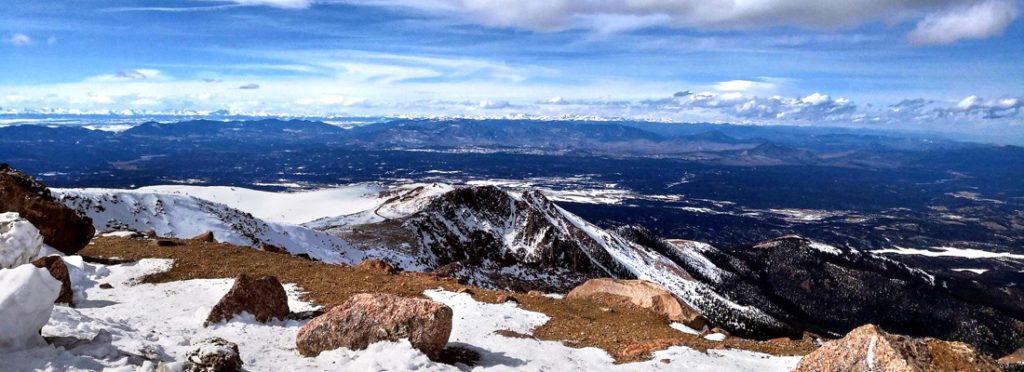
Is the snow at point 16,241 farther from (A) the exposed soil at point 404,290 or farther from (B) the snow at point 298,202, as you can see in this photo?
(B) the snow at point 298,202

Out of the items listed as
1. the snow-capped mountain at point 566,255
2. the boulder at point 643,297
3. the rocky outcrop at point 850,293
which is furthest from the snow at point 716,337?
the rocky outcrop at point 850,293

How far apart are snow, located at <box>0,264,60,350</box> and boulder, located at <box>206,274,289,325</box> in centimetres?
637

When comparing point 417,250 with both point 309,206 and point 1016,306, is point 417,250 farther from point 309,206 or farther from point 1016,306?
point 1016,306

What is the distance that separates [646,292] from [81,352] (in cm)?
2740

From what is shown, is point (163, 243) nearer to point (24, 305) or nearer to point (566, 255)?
point (24, 305)

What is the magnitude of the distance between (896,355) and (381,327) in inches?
522

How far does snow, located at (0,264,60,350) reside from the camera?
1160 cm

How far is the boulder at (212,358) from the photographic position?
42.1 feet

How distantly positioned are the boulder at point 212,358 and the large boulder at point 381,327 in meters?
2.75

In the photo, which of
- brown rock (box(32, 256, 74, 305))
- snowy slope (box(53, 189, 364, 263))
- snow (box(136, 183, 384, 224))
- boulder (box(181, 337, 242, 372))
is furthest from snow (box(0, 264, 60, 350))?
snow (box(136, 183, 384, 224))

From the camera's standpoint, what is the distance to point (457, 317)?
23344mm

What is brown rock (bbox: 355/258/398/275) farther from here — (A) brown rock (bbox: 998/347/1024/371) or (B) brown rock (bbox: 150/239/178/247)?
(A) brown rock (bbox: 998/347/1024/371)

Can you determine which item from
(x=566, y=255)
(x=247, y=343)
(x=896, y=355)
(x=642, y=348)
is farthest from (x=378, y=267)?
(x=566, y=255)

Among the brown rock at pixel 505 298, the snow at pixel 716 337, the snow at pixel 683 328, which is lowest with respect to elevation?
the snow at pixel 683 328
